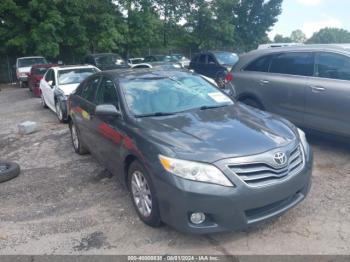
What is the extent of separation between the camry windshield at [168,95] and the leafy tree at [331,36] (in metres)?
86.4

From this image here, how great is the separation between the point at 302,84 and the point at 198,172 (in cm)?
354

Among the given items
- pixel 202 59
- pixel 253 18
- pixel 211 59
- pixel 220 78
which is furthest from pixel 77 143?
pixel 253 18

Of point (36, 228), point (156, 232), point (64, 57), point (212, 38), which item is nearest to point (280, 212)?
point (156, 232)

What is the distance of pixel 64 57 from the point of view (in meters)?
26.8

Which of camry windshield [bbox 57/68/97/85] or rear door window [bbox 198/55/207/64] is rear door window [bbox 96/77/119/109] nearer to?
camry windshield [bbox 57/68/97/85]

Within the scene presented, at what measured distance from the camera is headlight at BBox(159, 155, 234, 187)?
3203 mm

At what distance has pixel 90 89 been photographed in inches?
223

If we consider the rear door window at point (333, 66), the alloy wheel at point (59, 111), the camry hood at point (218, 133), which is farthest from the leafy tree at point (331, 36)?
the camry hood at point (218, 133)

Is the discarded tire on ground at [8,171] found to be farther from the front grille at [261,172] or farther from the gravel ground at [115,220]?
the front grille at [261,172]

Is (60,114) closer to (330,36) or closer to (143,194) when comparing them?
(143,194)

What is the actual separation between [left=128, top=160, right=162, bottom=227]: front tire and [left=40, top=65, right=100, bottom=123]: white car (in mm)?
5829

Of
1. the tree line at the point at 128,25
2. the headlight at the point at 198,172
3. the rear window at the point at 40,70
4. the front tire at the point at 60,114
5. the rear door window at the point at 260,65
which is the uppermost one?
the tree line at the point at 128,25

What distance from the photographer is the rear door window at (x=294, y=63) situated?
6055mm

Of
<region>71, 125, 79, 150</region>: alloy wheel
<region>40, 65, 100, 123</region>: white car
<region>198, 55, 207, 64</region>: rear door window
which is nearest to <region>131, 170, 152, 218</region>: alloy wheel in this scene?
<region>71, 125, 79, 150</region>: alloy wheel
